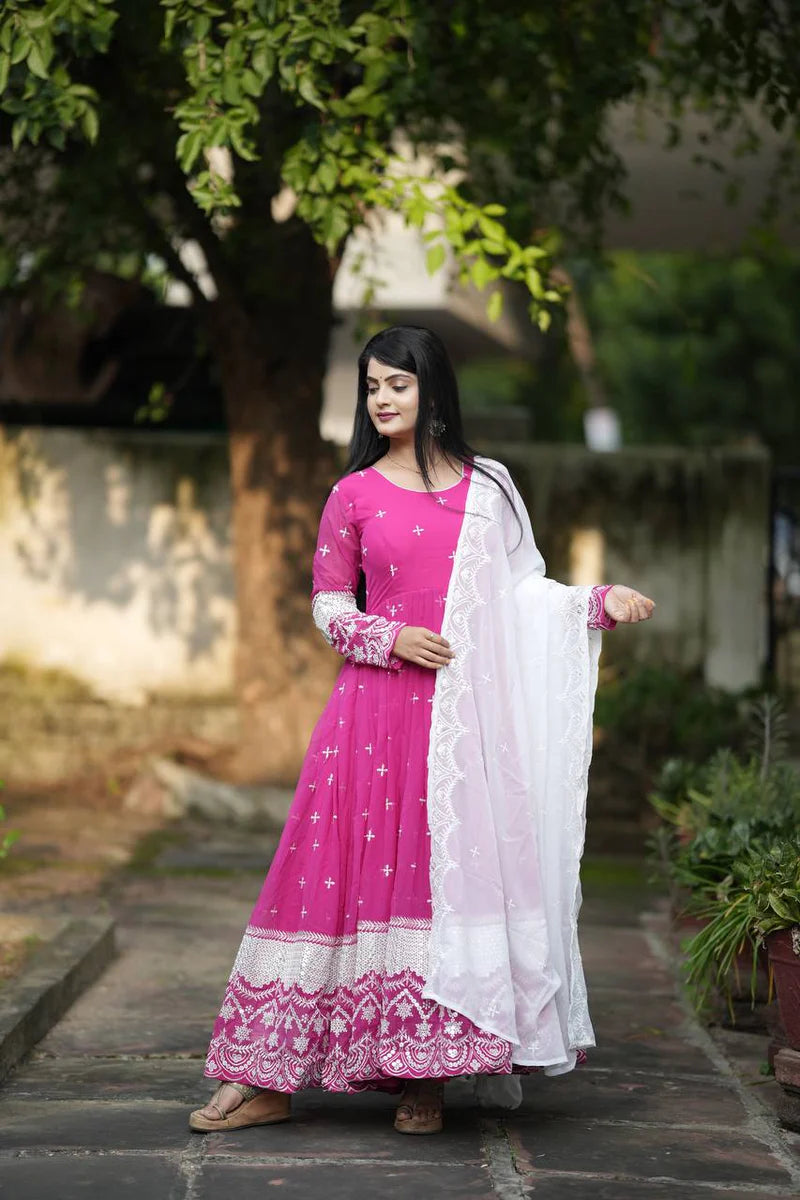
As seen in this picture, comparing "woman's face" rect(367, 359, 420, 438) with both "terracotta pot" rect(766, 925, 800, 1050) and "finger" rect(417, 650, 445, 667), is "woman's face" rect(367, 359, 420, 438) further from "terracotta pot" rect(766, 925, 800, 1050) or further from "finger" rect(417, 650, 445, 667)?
"terracotta pot" rect(766, 925, 800, 1050)

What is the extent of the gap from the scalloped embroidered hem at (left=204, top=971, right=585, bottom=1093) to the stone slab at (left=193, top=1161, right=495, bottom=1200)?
21 cm

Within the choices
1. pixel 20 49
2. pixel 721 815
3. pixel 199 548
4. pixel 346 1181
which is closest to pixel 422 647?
pixel 346 1181

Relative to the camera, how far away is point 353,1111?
424 centimetres

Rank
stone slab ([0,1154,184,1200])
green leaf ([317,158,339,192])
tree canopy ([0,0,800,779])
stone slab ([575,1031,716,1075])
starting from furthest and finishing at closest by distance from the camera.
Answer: green leaf ([317,158,339,192])
tree canopy ([0,0,800,779])
stone slab ([575,1031,716,1075])
stone slab ([0,1154,184,1200])

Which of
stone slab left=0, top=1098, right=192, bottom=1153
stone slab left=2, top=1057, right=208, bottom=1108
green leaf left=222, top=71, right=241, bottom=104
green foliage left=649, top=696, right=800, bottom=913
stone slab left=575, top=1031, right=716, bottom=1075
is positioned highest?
green leaf left=222, top=71, right=241, bottom=104

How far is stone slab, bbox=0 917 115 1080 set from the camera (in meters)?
4.68

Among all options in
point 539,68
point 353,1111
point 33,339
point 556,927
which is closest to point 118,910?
point 353,1111

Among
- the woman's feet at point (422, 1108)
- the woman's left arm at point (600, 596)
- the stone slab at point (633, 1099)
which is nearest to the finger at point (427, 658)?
the woman's left arm at point (600, 596)

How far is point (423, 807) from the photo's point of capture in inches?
158

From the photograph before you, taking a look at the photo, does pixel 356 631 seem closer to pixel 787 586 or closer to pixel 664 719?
pixel 664 719

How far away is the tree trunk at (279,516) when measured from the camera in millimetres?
8898

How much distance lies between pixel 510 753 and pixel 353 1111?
39.7 inches

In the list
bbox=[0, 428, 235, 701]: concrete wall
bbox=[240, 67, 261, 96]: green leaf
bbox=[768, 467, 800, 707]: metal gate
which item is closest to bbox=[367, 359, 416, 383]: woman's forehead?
bbox=[240, 67, 261, 96]: green leaf

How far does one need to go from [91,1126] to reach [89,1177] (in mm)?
425
